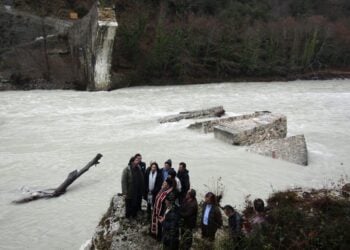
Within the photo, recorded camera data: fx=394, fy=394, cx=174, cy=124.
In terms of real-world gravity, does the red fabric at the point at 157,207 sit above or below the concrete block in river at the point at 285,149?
above

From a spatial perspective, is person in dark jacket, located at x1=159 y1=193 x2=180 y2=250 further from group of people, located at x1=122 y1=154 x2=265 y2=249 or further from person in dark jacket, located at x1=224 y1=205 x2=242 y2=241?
person in dark jacket, located at x1=224 y1=205 x2=242 y2=241

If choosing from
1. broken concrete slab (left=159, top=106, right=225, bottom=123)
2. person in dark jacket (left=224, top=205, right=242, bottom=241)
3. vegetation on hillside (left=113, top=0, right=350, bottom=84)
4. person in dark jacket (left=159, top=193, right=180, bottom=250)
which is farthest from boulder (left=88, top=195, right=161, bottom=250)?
vegetation on hillside (left=113, top=0, right=350, bottom=84)

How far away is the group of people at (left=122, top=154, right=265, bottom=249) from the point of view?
19.5 ft

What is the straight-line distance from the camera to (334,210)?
670cm

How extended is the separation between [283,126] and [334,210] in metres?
9.55

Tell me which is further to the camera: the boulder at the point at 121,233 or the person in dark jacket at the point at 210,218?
the boulder at the point at 121,233

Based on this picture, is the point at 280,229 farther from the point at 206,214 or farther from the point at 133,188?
the point at 133,188

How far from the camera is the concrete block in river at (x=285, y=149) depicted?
13.5 m

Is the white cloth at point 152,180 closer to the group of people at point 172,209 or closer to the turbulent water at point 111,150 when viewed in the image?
the group of people at point 172,209

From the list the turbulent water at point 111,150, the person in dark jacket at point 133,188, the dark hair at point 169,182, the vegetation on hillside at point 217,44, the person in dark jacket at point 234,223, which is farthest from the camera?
the vegetation on hillside at point 217,44

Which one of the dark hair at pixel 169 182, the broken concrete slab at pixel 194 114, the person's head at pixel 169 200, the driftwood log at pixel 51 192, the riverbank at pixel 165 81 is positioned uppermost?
the dark hair at pixel 169 182

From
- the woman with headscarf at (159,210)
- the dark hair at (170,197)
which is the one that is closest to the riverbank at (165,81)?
the woman with headscarf at (159,210)

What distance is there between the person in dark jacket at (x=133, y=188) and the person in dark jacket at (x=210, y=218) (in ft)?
4.95

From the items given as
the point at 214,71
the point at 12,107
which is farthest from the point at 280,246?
the point at 214,71
